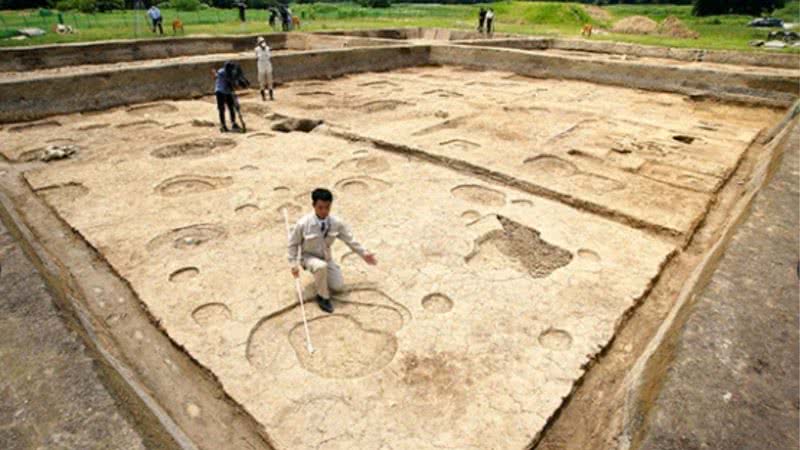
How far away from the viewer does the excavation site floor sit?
Result: 10.6 ft

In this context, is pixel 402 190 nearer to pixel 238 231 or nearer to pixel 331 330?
pixel 238 231

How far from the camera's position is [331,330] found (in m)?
3.82

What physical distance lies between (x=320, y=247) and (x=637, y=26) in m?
31.7

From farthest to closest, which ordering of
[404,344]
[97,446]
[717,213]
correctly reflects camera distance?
[717,213] < [404,344] < [97,446]

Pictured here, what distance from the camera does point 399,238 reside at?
16.9ft

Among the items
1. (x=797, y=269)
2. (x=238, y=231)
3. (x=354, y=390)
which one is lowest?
(x=354, y=390)

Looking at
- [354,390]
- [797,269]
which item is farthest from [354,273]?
[797,269]

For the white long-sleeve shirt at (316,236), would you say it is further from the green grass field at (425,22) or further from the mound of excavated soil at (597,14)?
the mound of excavated soil at (597,14)

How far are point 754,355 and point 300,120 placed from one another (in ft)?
26.7

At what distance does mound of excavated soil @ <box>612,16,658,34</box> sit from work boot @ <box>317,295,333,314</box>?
1212 inches

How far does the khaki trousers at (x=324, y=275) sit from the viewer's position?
3936mm

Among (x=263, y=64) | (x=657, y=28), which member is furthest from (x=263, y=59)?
(x=657, y=28)

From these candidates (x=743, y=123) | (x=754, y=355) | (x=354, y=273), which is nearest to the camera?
(x=754, y=355)

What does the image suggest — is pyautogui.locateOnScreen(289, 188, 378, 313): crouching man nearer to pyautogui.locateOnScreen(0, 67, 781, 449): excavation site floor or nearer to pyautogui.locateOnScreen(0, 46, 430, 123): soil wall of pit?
pyautogui.locateOnScreen(0, 67, 781, 449): excavation site floor
